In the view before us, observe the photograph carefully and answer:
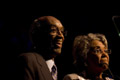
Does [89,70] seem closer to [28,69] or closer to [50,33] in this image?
[50,33]

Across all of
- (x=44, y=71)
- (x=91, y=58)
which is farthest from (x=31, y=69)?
(x=91, y=58)

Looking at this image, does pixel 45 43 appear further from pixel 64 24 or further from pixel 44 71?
pixel 64 24

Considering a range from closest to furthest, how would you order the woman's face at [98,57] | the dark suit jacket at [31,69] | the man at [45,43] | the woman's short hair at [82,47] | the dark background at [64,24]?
the dark suit jacket at [31,69] < the man at [45,43] < the woman's face at [98,57] < the woman's short hair at [82,47] < the dark background at [64,24]

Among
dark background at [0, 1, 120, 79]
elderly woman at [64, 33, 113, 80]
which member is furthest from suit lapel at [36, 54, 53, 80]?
dark background at [0, 1, 120, 79]

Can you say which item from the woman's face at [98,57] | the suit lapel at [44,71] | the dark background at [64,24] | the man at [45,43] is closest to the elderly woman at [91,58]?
the woman's face at [98,57]

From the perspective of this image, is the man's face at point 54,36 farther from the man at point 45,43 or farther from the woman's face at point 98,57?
the woman's face at point 98,57

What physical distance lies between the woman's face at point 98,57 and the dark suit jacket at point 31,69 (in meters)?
0.76

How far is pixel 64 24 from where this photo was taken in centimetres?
346

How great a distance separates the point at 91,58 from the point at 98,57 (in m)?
0.09

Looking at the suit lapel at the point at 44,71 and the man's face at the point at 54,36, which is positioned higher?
the man's face at the point at 54,36

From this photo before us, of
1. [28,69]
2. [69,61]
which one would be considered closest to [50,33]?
[28,69]

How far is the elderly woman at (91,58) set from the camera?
226cm

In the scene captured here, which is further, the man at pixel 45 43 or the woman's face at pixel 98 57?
the woman's face at pixel 98 57

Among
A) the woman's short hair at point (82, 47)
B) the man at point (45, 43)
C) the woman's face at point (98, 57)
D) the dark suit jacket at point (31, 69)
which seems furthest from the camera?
the woman's short hair at point (82, 47)
